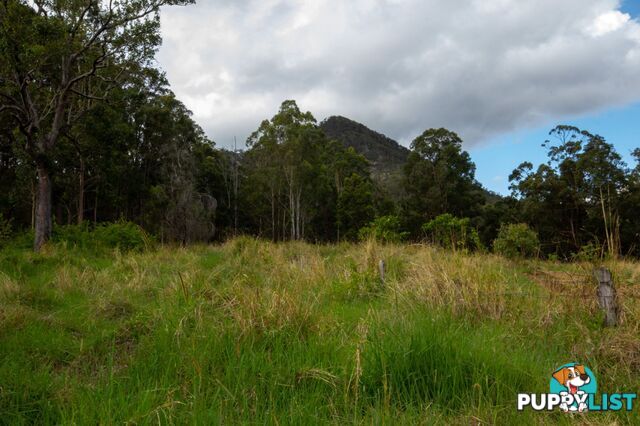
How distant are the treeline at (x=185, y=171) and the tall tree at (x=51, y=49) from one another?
0.05 metres

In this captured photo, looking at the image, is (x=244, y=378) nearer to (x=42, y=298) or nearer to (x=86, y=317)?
(x=86, y=317)

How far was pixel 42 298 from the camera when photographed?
4988 mm

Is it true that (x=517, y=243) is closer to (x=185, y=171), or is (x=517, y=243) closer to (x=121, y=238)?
(x=121, y=238)

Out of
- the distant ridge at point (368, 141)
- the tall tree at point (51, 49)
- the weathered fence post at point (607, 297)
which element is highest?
the distant ridge at point (368, 141)

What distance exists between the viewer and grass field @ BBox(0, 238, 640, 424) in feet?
7.25

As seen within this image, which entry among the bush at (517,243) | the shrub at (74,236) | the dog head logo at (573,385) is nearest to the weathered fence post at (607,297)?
the dog head logo at (573,385)

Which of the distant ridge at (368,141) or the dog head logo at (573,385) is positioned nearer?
the dog head logo at (573,385)

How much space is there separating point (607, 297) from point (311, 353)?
112 inches

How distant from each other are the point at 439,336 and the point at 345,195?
34.4 metres

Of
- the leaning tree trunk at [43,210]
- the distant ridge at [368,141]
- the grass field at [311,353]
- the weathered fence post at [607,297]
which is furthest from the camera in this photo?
the distant ridge at [368,141]

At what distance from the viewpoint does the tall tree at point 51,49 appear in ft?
39.8

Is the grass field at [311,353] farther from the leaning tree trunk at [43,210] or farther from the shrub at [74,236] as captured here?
the leaning tree trunk at [43,210]

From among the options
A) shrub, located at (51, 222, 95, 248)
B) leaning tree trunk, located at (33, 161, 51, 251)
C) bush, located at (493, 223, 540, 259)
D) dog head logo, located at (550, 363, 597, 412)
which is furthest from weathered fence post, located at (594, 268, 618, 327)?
leaning tree trunk, located at (33, 161, 51, 251)

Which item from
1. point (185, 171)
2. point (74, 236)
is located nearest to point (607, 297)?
point (74, 236)
